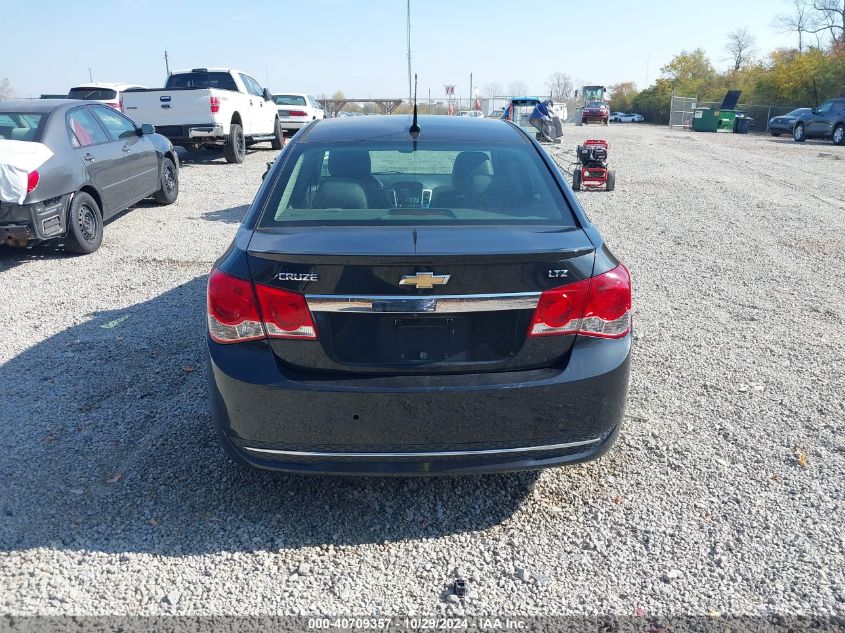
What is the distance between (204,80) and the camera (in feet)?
54.0

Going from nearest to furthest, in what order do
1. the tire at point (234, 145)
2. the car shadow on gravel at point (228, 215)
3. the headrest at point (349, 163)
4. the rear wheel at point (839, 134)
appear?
the headrest at point (349, 163) < the car shadow on gravel at point (228, 215) < the tire at point (234, 145) < the rear wheel at point (839, 134)

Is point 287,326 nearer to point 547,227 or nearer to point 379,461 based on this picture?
point 379,461

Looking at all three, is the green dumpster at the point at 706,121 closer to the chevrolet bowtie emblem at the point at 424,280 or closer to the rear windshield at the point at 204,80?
the rear windshield at the point at 204,80

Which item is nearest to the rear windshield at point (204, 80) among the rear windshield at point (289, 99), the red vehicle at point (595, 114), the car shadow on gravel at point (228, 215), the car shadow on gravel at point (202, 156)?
the car shadow on gravel at point (202, 156)

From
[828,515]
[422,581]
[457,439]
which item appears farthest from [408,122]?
[828,515]

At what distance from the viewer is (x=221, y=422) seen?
2.74m

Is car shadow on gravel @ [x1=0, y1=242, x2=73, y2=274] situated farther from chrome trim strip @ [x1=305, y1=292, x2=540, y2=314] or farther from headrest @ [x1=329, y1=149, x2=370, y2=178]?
chrome trim strip @ [x1=305, y1=292, x2=540, y2=314]

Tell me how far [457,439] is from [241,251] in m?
1.15

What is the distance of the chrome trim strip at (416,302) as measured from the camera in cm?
250

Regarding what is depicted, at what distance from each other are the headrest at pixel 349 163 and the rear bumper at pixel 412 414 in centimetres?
120

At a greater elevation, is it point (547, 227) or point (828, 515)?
point (547, 227)

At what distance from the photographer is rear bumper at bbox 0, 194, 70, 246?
6.56m

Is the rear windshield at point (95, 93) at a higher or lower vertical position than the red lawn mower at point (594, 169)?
higher

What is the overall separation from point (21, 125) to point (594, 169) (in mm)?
9193
